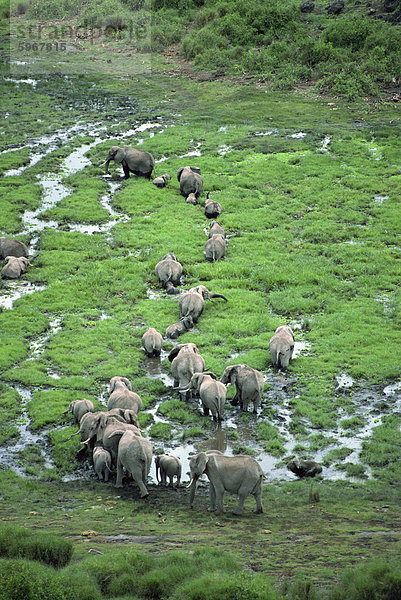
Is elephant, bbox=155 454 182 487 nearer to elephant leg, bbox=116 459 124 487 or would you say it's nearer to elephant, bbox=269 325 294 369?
elephant leg, bbox=116 459 124 487

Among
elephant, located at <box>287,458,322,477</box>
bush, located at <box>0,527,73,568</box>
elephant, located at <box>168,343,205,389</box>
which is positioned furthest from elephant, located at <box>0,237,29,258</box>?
bush, located at <box>0,527,73,568</box>

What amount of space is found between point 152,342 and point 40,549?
27.4 feet

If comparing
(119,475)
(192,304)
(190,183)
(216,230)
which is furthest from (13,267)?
(119,475)

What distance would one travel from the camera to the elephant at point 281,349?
16.3 metres

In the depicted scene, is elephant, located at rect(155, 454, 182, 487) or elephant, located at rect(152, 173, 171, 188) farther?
elephant, located at rect(152, 173, 171, 188)

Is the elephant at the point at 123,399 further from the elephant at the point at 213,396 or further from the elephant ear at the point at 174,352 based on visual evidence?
the elephant ear at the point at 174,352

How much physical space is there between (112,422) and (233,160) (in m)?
21.3

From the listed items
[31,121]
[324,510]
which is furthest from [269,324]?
[31,121]

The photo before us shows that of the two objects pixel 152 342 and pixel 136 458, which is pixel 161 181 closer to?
pixel 152 342

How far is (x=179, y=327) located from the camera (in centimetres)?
1820

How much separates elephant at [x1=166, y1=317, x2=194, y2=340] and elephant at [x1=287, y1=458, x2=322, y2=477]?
6.09 meters

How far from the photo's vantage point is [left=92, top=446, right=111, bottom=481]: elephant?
41.0ft

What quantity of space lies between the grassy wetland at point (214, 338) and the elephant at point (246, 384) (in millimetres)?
327

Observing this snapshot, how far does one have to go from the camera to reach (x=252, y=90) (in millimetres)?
43375
